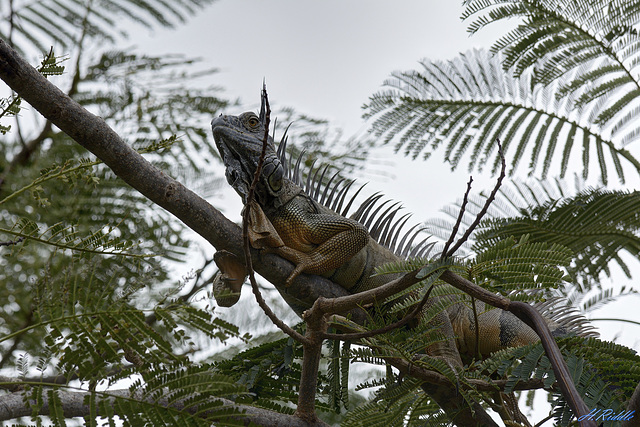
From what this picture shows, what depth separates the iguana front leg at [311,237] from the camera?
5.01 meters

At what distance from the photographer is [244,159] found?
539 cm

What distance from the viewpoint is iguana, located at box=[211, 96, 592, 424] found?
5051 millimetres

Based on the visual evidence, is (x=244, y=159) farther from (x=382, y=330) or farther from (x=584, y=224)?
(x=584, y=224)

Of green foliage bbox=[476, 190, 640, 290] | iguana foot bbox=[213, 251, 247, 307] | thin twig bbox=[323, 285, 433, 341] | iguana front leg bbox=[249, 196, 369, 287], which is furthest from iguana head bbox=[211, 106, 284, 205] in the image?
green foliage bbox=[476, 190, 640, 290]

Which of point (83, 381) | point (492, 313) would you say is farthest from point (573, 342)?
point (83, 381)

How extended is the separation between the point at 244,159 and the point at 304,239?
2.42 ft

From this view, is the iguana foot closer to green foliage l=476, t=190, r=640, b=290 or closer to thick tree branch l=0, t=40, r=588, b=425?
thick tree branch l=0, t=40, r=588, b=425

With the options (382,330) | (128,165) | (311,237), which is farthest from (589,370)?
(128,165)

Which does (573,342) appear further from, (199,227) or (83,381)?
(83,381)

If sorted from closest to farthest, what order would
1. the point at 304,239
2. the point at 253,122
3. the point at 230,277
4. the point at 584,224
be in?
the point at 230,277
the point at 304,239
the point at 253,122
the point at 584,224

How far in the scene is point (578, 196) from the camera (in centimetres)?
671

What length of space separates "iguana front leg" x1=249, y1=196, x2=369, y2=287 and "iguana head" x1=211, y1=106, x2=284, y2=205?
0.19 m

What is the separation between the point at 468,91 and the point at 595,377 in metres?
3.94

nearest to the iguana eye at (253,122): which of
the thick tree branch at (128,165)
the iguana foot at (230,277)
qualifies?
the iguana foot at (230,277)
